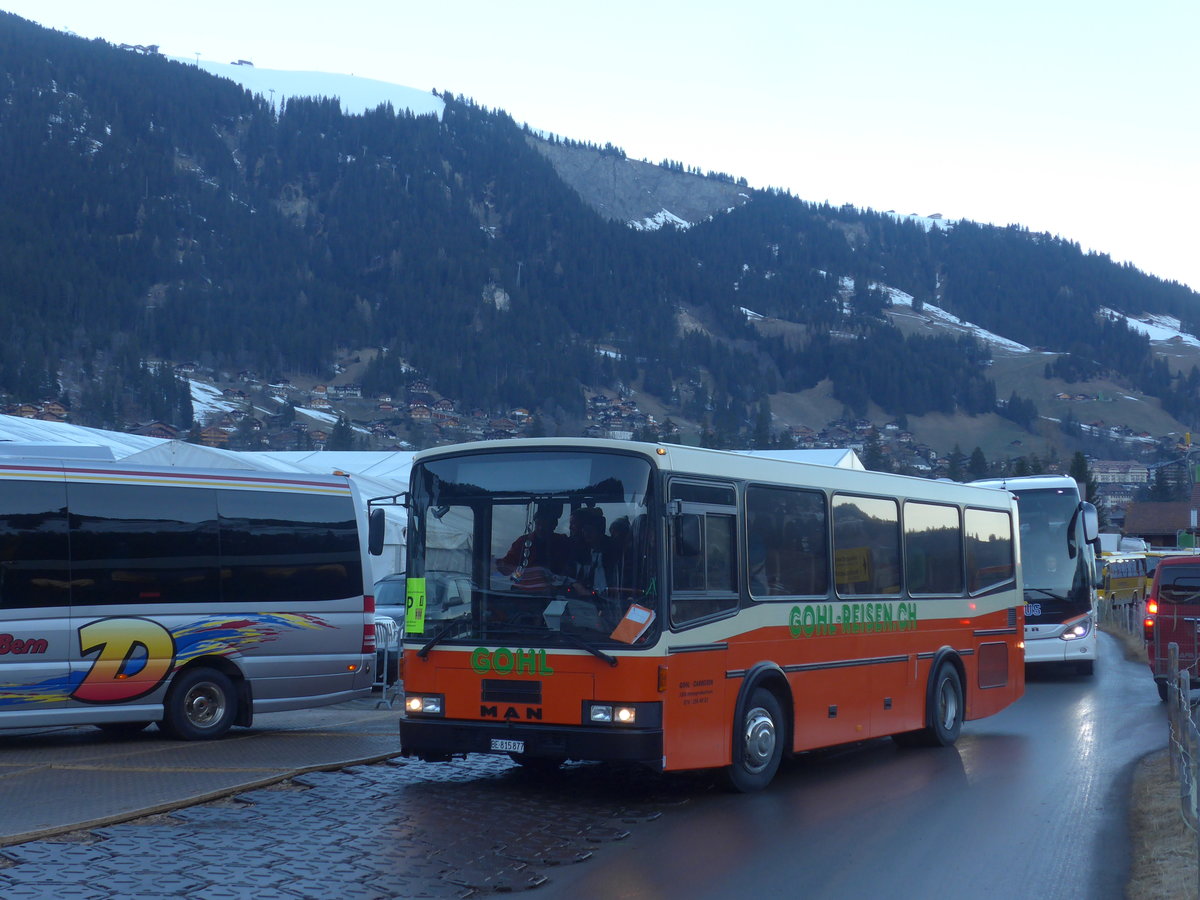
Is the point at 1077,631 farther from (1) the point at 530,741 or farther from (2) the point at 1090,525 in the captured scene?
(1) the point at 530,741

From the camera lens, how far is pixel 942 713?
1387 cm

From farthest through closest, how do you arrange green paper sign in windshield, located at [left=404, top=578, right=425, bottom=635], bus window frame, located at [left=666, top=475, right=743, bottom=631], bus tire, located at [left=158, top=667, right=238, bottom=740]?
bus tire, located at [left=158, top=667, right=238, bottom=740]
green paper sign in windshield, located at [left=404, top=578, right=425, bottom=635]
bus window frame, located at [left=666, top=475, right=743, bottom=631]

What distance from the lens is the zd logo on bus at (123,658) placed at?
12312 mm

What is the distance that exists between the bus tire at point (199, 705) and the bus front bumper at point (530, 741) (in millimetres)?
3689

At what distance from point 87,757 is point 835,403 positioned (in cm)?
18338

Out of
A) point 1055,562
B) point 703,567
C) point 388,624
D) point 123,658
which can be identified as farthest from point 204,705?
point 1055,562

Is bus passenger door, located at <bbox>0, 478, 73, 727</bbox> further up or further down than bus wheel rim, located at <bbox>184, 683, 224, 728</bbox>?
further up

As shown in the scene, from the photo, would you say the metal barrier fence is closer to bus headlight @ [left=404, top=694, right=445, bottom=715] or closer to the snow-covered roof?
bus headlight @ [left=404, top=694, right=445, bottom=715]

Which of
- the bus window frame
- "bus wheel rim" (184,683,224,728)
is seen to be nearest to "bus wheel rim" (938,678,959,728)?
the bus window frame

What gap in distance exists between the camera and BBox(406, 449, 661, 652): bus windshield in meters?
9.54

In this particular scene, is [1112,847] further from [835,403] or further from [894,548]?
[835,403]

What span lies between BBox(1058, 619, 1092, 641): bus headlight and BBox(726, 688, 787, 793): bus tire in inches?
517

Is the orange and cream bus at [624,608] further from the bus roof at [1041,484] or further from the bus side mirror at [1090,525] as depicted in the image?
the bus roof at [1041,484]

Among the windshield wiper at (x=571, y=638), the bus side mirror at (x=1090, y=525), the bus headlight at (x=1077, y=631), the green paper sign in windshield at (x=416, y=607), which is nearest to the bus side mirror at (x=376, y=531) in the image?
the green paper sign in windshield at (x=416, y=607)
